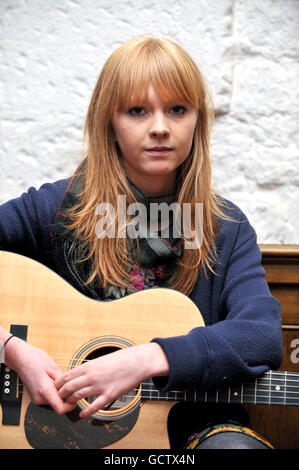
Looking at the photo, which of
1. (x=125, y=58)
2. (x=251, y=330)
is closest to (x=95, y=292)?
(x=251, y=330)

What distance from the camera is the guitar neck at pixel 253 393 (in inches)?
39.2

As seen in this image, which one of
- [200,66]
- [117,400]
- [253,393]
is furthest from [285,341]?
[200,66]

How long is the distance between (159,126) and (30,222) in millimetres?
396

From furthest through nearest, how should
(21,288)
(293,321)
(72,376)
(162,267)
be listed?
1. (293,321)
2. (162,267)
3. (21,288)
4. (72,376)

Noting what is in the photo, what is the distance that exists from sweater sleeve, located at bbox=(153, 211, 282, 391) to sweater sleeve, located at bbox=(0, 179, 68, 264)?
426mm

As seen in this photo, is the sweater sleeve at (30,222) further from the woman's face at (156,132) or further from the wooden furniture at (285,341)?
the wooden furniture at (285,341)

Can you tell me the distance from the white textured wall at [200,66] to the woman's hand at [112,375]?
844mm

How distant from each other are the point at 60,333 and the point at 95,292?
0.15 metres

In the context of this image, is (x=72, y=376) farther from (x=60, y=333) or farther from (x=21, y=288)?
(x=21, y=288)

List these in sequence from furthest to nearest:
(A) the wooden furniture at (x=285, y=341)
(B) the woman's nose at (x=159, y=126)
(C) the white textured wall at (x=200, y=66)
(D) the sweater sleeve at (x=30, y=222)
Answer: (C) the white textured wall at (x=200, y=66)
(A) the wooden furniture at (x=285, y=341)
(D) the sweater sleeve at (x=30, y=222)
(B) the woman's nose at (x=159, y=126)

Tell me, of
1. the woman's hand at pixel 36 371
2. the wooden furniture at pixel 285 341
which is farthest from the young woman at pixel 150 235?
the wooden furniture at pixel 285 341

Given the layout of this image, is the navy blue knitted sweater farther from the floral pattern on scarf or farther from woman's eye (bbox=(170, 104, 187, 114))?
woman's eye (bbox=(170, 104, 187, 114))

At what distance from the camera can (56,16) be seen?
1611mm
